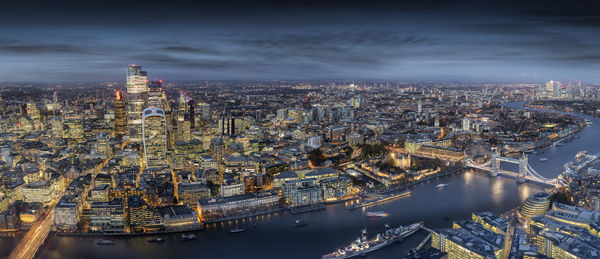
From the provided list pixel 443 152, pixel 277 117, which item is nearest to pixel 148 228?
pixel 443 152

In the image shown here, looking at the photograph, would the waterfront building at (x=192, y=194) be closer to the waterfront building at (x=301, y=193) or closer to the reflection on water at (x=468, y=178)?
the waterfront building at (x=301, y=193)

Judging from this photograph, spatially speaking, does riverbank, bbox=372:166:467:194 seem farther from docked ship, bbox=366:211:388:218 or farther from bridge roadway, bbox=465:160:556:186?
docked ship, bbox=366:211:388:218

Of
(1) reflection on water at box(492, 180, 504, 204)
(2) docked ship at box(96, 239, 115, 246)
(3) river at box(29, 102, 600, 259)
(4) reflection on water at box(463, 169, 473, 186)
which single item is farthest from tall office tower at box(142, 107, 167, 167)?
(1) reflection on water at box(492, 180, 504, 204)

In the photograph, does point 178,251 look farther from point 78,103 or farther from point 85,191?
point 78,103

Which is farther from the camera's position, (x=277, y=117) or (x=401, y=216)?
(x=277, y=117)

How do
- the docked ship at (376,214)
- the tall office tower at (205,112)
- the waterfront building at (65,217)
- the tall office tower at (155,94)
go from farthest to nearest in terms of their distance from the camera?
the tall office tower at (205,112) → the tall office tower at (155,94) → the docked ship at (376,214) → the waterfront building at (65,217)

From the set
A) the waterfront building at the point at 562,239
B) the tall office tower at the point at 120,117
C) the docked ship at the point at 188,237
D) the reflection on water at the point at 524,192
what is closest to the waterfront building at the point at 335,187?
the docked ship at the point at 188,237
